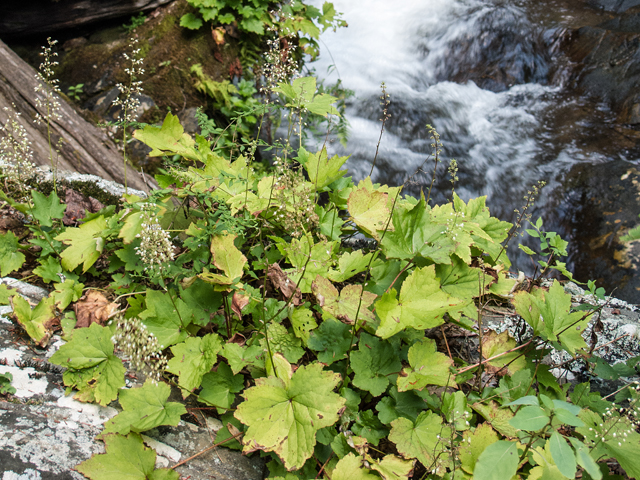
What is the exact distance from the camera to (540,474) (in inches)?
53.0

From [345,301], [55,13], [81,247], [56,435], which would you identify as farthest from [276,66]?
[55,13]

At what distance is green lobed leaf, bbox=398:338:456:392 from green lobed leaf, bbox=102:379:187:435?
880 millimetres

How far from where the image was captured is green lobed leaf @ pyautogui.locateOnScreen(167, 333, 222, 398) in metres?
1.58

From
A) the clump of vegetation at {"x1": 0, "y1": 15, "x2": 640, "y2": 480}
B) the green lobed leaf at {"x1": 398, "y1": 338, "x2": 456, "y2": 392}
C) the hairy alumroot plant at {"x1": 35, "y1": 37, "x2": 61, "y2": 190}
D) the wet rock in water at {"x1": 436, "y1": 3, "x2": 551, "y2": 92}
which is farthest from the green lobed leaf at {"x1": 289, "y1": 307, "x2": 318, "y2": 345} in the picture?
the wet rock in water at {"x1": 436, "y1": 3, "x2": 551, "y2": 92}

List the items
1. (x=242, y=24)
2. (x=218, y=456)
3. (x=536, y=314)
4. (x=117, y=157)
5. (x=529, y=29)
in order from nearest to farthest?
(x=218, y=456) < (x=536, y=314) < (x=117, y=157) < (x=242, y=24) < (x=529, y=29)

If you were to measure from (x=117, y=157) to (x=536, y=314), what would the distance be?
150 inches

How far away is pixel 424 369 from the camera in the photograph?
159cm

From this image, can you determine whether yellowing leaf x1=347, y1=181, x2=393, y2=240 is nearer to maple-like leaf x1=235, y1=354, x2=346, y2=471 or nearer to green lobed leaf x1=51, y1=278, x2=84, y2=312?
maple-like leaf x1=235, y1=354, x2=346, y2=471

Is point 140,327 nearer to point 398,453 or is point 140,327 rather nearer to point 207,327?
point 207,327

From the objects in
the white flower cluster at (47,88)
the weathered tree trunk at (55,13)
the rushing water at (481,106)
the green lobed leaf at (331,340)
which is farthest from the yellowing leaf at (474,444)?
the weathered tree trunk at (55,13)

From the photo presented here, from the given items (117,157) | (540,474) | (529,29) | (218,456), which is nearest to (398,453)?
(540,474)

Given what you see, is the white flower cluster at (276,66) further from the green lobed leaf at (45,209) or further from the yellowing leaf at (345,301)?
the green lobed leaf at (45,209)

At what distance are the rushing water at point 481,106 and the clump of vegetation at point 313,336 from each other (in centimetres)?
294

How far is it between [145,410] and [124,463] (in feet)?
0.60
